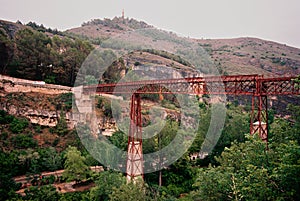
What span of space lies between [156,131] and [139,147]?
19.4ft

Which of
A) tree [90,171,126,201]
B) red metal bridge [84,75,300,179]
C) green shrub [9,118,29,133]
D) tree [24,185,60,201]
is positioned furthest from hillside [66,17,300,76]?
tree [24,185,60,201]

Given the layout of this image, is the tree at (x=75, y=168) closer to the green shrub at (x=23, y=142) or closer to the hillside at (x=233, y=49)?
the green shrub at (x=23, y=142)

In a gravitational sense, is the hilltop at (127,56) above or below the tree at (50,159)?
above

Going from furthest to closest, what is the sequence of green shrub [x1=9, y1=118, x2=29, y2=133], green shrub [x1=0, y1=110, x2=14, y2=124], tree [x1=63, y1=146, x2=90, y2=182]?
green shrub [x1=0, y1=110, x2=14, y2=124] < green shrub [x1=9, y1=118, x2=29, y2=133] < tree [x1=63, y1=146, x2=90, y2=182]

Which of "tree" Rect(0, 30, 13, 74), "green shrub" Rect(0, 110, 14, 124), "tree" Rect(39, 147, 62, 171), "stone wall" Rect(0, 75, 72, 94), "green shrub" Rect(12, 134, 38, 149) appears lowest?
"tree" Rect(39, 147, 62, 171)

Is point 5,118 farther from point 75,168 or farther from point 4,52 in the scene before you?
point 4,52

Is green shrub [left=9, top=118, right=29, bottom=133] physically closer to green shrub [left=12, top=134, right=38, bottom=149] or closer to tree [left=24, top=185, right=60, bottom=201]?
green shrub [left=12, top=134, right=38, bottom=149]

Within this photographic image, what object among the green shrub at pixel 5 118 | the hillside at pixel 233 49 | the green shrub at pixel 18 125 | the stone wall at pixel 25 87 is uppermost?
the hillside at pixel 233 49

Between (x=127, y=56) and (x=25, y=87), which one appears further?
(x=127, y=56)

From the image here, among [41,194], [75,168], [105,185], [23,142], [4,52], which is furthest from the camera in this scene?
[4,52]

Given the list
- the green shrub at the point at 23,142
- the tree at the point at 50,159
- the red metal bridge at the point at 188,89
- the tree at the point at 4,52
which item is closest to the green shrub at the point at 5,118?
the green shrub at the point at 23,142

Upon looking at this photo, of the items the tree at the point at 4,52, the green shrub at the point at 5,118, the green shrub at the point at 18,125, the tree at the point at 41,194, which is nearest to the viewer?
the tree at the point at 41,194

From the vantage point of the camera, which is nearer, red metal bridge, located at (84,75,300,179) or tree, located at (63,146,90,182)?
red metal bridge, located at (84,75,300,179)

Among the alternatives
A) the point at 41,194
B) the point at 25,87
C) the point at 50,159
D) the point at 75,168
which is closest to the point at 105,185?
the point at 41,194
